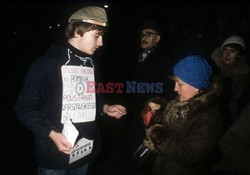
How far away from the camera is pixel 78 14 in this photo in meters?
2.31

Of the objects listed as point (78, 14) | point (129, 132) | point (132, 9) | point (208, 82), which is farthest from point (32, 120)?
point (132, 9)

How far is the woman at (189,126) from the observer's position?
91.8 inches

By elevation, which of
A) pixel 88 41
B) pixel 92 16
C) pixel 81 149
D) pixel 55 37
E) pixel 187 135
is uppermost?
pixel 92 16

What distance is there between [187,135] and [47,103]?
131cm

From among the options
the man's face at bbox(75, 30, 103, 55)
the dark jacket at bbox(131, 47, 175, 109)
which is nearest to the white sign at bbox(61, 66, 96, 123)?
the man's face at bbox(75, 30, 103, 55)

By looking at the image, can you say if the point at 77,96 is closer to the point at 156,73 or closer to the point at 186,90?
the point at 186,90

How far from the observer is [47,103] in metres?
2.21

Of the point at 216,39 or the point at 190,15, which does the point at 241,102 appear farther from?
the point at 190,15

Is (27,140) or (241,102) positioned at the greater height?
(241,102)

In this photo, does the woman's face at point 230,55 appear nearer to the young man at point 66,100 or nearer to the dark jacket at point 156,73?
the dark jacket at point 156,73

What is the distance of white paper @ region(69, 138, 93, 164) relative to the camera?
226 cm

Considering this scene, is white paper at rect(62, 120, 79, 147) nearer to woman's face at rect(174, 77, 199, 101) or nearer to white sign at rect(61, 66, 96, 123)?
white sign at rect(61, 66, 96, 123)

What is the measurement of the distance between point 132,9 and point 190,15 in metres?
6.66

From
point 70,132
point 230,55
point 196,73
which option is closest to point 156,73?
point 230,55
